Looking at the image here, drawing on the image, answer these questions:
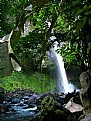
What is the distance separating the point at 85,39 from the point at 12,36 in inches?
85.3

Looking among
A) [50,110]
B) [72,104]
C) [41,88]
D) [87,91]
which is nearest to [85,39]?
[87,91]

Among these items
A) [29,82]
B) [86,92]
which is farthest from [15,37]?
[29,82]

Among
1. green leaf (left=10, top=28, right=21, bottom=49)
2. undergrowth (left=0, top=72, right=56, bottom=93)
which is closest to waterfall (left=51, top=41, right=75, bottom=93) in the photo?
undergrowth (left=0, top=72, right=56, bottom=93)

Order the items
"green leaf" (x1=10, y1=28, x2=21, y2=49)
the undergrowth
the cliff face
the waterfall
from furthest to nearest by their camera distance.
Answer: the waterfall, the undergrowth, the cliff face, "green leaf" (x1=10, y1=28, x2=21, y2=49)

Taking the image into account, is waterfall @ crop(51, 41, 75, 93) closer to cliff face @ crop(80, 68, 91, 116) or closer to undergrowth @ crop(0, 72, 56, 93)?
undergrowth @ crop(0, 72, 56, 93)

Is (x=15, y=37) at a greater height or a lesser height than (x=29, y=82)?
greater

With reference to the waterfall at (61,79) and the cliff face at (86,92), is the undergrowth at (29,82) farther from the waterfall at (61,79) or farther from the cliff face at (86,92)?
the cliff face at (86,92)

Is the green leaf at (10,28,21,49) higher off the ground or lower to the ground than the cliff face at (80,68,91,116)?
higher

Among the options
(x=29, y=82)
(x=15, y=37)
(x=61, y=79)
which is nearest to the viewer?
(x=15, y=37)

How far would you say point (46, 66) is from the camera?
76.5ft

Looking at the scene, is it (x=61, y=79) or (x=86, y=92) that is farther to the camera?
(x=61, y=79)

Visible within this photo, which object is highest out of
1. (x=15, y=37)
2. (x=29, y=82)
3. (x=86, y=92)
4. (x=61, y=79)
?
(x=15, y=37)

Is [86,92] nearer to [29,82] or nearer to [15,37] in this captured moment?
[15,37]

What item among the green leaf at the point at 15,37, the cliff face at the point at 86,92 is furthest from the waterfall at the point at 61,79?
the green leaf at the point at 15,37
